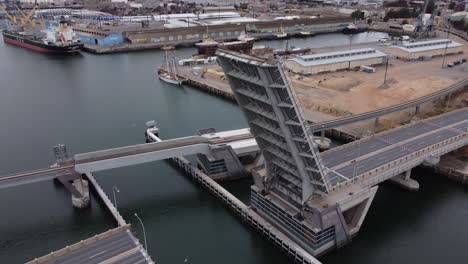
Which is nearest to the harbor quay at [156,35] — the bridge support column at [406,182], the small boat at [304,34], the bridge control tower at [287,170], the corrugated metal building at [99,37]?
the corrugated metal building at [99,37]

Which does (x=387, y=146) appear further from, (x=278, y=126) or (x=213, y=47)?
(x=213, y=47)

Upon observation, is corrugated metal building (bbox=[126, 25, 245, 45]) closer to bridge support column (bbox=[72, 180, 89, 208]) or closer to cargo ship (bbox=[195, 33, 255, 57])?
cargo ship (bbox=[195, 33, 255, 57])

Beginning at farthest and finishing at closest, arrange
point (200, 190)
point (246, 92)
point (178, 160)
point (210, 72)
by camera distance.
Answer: point (210, 72)
point (178, 160)
point (200, 190)
point (246, 92)

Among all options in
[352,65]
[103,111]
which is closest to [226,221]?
[103,111]

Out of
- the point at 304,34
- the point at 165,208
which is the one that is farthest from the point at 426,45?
the point at 165,208

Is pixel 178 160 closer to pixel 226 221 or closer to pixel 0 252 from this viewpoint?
pixel 226 221

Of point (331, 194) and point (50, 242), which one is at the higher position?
point (331, 194)

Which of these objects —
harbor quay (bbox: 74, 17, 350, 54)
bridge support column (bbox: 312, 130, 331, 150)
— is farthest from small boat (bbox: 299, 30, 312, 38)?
bridge support column (bbox: 312, 130, 331, 150)
